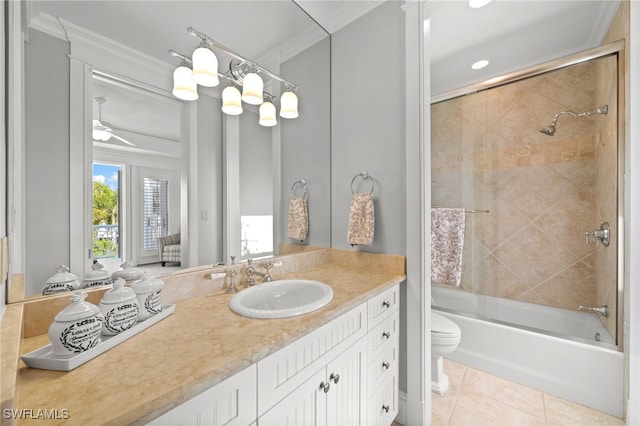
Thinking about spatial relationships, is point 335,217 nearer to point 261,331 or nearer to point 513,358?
point 261,331

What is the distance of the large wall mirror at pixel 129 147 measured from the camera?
0.80 metres

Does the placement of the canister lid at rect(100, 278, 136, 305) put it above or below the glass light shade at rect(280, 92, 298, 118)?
below

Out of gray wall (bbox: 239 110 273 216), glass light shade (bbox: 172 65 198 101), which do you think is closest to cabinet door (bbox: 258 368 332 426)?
gray wall (bbox: 239 110 273 216)

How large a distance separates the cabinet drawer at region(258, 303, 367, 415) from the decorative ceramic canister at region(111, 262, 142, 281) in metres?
0.59

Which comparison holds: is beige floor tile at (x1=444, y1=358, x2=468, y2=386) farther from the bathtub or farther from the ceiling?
the ceiling

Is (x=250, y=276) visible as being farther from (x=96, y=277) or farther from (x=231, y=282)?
(x=96, y=277)

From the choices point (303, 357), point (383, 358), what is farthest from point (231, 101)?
point (383, 358)

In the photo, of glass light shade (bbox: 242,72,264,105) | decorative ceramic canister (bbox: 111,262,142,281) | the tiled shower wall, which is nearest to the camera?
decorative ceramic canister (bbox: 111,262,142,281)

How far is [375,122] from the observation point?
64.7 inches

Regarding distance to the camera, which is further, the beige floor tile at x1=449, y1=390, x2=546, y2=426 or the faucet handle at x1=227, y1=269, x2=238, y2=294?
the beige floor tile at x1=449, y1=390, x2=546, y2=426

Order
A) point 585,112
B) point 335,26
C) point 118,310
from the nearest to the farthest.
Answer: point 118,310
point 335,26
point 585,112

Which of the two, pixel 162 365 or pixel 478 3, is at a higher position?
pixel 478 3

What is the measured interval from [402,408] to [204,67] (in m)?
2.05

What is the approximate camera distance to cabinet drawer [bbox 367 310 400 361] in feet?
4.00
